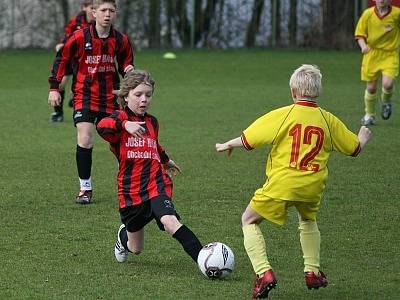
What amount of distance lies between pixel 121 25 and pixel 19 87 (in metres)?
9.40

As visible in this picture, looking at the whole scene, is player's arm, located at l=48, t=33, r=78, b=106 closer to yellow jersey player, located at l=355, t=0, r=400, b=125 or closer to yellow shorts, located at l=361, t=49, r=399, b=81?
yellow jersey player, located at l=355, t=0, r=400, b=125

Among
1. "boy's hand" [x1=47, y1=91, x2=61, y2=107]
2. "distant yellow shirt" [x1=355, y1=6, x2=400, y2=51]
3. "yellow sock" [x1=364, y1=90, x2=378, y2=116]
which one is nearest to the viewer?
"boy's hand" [x1=47, y1=91, x2=61, y2=107]

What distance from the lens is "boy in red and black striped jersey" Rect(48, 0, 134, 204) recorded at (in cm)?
995

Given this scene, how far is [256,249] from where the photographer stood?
6566 millimetres

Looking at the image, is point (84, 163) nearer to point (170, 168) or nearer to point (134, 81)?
point (170, 168)

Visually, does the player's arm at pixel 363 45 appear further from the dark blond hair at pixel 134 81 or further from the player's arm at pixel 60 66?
the dark blond hair at pixel 134 81

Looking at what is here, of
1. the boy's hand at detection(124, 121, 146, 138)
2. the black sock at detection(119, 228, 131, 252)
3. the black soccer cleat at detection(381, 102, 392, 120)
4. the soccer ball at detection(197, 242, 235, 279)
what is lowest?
the black soccer cleat at detection(381, 102, 392, 120)

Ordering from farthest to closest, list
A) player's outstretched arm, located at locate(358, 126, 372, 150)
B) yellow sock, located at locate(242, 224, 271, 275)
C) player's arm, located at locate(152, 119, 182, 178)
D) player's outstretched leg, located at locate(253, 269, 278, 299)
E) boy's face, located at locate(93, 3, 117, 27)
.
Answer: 1. boy's face, located at locate(93, 3, 117, 27)
2. player's arm, located at locate(152, 119, 182, 178)
3. player's outstretched arm, located at locate(358, 126, 372, 150)
4. yellow sock, located at locate(242, 224, 271, 275)
5. player's outstretched leg, located at locate(253, 269, 278, 299)

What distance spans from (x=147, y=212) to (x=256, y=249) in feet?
3.36

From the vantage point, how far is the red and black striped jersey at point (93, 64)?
9963mm

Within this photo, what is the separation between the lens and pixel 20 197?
33.1 feet

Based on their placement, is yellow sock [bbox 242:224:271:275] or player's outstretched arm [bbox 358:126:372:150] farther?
player's outstretched arm [bbox 358:126:372:150]

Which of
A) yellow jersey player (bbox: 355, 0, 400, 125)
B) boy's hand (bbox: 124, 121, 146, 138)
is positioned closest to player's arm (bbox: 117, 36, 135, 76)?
boy's hand (bbox: 124, 121, 146, 138)

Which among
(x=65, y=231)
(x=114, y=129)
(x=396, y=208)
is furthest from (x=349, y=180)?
(x=114, y=129)
